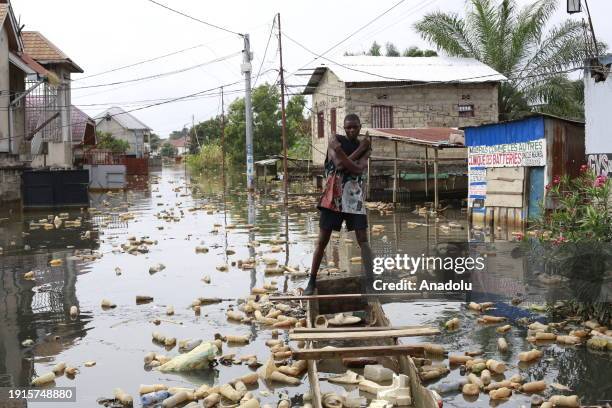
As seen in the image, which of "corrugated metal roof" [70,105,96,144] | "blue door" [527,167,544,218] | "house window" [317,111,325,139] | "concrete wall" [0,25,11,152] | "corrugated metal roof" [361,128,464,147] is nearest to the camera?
"blue door" [527,167,544,218]

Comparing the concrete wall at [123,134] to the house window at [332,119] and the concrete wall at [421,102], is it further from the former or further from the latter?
the concrete wall at [421,102]

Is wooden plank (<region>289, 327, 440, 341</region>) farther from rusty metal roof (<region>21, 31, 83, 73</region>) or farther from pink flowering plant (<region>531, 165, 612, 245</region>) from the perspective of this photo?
rusty metal roof (<region>21, 31, 83, 73</region>)

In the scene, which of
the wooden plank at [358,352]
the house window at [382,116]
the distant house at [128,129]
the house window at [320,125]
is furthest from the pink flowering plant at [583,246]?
the distant house at [128,129]

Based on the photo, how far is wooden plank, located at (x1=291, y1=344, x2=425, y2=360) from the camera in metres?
5.29

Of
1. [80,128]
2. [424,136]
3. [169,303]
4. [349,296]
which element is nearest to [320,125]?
[424,136]

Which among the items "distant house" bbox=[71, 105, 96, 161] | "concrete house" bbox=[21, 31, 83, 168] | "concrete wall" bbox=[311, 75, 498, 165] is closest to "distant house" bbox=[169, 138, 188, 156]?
"distant house" bbox=[71, 105, 96, 161]

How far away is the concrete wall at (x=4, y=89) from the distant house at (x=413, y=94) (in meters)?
12.9

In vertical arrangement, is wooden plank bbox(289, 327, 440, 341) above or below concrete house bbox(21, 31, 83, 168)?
below

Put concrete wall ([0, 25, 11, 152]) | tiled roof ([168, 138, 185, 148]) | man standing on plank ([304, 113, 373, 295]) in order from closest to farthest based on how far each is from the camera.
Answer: man standing on plank ([304, 113, 373, 295]) < concrete wall ([0, 25, 11, 152]) < tiled roof ([168, 138, 185, 148])

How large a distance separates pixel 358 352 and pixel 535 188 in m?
12.1

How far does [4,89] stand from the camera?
84.4ft

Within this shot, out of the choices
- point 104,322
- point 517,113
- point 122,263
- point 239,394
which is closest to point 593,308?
point 239,394

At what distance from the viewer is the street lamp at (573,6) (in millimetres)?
13891

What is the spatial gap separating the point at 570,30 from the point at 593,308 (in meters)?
27.0
